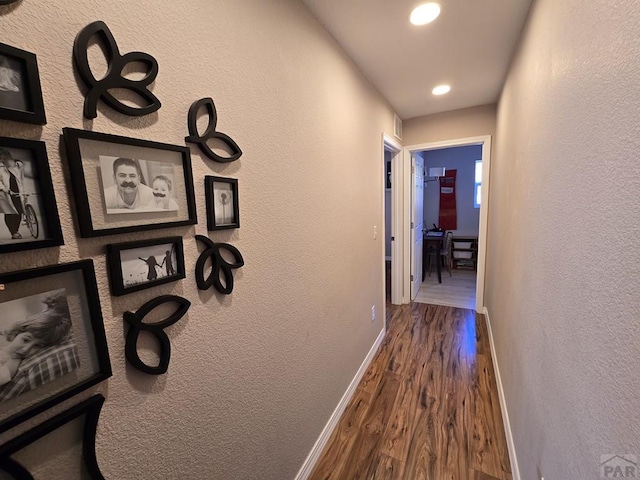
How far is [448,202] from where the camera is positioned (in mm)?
5820

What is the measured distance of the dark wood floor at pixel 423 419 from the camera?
1.51 meters

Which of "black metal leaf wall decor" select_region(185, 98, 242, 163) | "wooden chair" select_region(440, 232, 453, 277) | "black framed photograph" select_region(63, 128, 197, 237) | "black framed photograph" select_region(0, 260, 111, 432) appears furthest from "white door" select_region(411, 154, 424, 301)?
"black framed photograph" select_region(0, 260, 111, 432)

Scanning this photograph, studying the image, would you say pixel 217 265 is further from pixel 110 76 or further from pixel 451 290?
pixel 451 290

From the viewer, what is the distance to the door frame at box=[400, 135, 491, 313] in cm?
307

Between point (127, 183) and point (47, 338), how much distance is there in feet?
1.21

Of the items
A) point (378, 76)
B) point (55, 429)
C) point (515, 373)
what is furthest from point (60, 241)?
point (378, 76)

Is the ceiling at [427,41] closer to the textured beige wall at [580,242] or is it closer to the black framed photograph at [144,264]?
the textured beige wall at [580,242]

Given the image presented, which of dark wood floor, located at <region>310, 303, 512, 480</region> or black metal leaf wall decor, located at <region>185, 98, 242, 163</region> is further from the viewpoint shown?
dark wood floor, located at <region>310, 303, 512, 480</region>

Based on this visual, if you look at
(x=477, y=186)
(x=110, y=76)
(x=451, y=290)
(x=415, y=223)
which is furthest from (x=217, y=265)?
(x=477, y=186)

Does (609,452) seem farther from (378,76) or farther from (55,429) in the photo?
(378,76)

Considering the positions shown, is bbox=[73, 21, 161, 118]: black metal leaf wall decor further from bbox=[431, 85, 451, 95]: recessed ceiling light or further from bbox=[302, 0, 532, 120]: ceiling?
bbox=[431, 85, 451, 95]: recessed ceiling light

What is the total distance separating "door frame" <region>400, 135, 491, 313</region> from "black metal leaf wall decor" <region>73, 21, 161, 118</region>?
3066 mm

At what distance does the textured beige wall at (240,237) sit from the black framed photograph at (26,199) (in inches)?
1.2

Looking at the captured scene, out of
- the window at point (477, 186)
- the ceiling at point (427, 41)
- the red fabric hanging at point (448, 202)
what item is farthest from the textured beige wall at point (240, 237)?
the window at point (477, 186)
